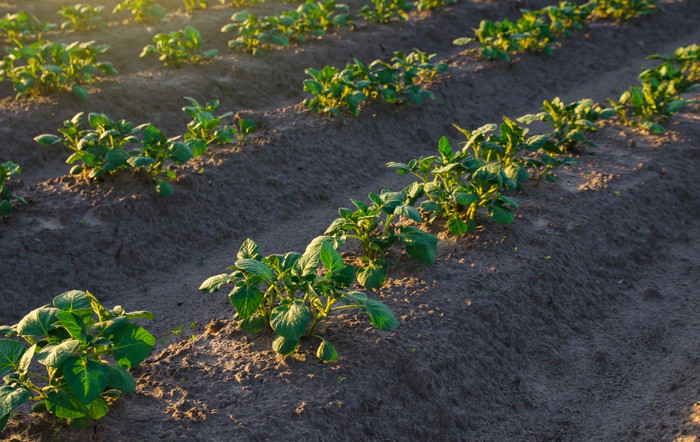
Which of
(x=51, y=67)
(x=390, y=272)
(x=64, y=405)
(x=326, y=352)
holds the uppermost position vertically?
(x=51, y=67)

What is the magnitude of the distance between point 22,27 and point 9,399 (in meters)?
9.66

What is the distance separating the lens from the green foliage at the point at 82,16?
449 inches

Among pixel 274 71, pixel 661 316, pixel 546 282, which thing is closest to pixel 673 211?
pixel 661 316

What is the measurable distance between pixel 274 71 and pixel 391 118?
2.56m

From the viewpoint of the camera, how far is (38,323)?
358cm

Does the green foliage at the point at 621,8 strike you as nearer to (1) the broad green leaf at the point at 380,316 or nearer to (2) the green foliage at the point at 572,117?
(2) the green foliage at the point at 572,117

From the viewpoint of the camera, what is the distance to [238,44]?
35.4 ft

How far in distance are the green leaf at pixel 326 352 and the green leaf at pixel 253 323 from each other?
54cm

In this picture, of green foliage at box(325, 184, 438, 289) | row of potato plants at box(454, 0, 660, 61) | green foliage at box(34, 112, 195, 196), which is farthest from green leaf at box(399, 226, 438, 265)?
row of potato plants at box(454, 0, 660, 61)

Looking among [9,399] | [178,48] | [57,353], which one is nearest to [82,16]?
[178,48]

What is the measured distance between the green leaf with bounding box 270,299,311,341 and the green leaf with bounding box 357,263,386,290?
0.89 metres

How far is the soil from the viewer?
4.14m

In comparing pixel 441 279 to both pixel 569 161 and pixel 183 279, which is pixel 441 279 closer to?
pixel 569 161

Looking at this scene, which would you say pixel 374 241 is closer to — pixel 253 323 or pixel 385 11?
pixel 253 323
